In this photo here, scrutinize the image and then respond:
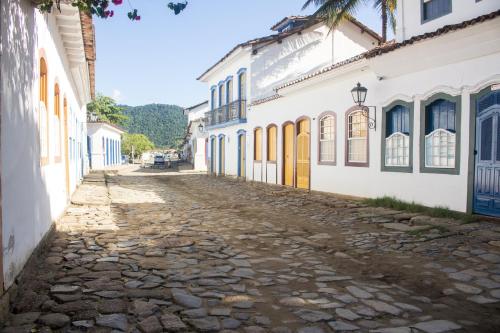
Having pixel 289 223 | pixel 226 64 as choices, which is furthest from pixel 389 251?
pixel 226 64

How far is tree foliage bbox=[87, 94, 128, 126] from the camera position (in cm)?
4434

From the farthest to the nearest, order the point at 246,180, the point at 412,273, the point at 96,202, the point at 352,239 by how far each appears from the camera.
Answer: the point at 246,180, the point at 96,202, the point at 352,239, the point at 412,273

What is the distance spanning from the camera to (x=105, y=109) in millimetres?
45094

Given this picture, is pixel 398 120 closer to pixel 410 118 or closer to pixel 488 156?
pixel 410 118

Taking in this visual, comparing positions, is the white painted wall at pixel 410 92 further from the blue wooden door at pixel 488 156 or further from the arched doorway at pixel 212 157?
the arched doorway at pixel 212 157

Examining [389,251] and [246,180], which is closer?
[389,251]

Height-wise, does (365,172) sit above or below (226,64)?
below

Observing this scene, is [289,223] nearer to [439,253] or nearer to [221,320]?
[439,253]

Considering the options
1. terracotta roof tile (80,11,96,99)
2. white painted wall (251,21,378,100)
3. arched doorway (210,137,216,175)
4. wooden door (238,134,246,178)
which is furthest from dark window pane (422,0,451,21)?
arched doorway (210,137,216,175)

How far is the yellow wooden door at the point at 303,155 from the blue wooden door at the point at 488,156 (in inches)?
260

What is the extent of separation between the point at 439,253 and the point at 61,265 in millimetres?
4940

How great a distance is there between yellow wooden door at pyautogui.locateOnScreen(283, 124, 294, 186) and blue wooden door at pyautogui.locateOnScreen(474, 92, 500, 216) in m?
7.90

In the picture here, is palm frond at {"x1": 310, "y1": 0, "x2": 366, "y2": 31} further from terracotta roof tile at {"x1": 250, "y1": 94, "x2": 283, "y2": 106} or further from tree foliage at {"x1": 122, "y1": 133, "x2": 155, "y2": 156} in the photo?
tree foliage at {"x1": 122, "y1": 133, "x2": 155, "y2": 156}

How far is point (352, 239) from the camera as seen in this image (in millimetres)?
6629
